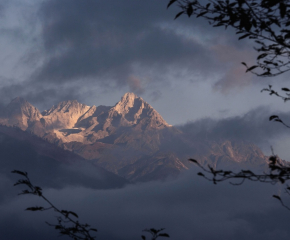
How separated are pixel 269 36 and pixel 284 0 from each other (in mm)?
1168

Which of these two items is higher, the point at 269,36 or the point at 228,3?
the point at 228,3

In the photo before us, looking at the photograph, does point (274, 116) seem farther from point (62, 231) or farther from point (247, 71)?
point (62, 231)

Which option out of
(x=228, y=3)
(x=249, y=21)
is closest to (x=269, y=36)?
(x=249, y=21)

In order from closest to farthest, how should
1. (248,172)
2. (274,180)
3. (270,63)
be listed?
1. (248,172)
2. (274,180)
3. (270,63)

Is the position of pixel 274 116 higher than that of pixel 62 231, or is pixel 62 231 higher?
pixel 274 116

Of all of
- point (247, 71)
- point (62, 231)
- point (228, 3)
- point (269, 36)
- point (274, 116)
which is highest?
point (228, 3)

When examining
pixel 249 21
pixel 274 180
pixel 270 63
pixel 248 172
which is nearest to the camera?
pixel 248 172

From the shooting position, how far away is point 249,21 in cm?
1175

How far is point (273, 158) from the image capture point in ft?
35.0

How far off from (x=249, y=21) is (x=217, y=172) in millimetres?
4450

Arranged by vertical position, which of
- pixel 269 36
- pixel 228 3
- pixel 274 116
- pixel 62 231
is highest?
pixel 228 3

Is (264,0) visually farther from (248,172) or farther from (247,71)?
(248,172)

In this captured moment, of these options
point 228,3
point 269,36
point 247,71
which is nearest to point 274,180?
point 247,71

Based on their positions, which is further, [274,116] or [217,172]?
[274,116]
